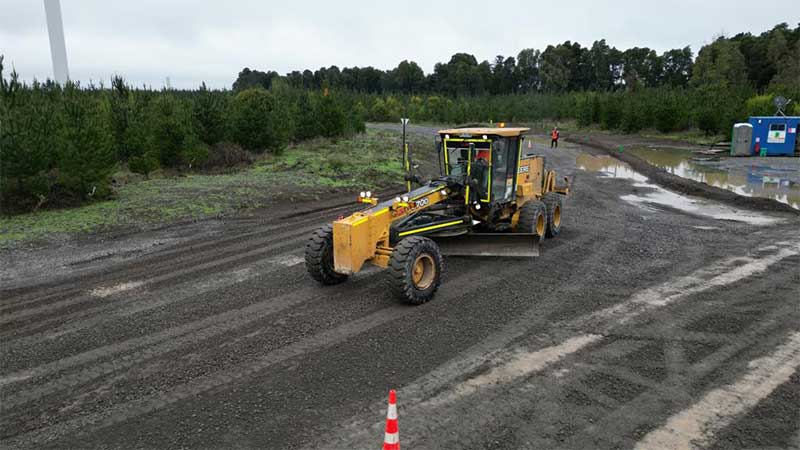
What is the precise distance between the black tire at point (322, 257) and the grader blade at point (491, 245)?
224cm

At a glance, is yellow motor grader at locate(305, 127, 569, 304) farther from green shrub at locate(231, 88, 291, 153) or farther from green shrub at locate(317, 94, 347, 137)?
green shrub at locate(317, 94, 347, 137)

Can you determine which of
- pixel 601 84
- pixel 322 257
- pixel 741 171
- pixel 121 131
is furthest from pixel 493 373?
pixel 601 84

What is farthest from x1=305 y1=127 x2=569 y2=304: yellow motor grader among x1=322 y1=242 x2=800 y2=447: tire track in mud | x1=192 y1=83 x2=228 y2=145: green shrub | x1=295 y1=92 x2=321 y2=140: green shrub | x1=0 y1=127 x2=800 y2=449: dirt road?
x1=295 y1=92 x2=321 y2=140: green shrub

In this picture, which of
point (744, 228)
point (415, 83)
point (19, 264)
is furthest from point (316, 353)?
point (415, 83)

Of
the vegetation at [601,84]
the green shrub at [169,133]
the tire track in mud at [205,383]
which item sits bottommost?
the tire track in mud at [205,383]

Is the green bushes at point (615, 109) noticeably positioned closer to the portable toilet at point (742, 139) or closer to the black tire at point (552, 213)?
the portable toilet at point (742, 139)

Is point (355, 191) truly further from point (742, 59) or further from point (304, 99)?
point (742, 59)

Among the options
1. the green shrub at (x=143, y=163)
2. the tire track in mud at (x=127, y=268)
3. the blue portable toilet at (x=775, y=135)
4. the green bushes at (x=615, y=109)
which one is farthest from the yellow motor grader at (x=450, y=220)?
the blue portable toilet at (x=775, y=135)

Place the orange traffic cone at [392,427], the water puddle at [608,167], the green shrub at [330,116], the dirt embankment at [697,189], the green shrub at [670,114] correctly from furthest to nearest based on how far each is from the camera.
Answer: the green shrub at [670,114], the green shrub at [330,116], the water puddle at [608,167], the dirt embankment at [697,189], the orange traffic cone at [392,427]

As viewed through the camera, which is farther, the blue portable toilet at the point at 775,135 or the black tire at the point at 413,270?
the blue portable toilet at the point at 775,135

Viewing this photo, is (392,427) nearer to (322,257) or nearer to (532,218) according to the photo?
(322,257)

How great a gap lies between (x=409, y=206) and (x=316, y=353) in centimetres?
314

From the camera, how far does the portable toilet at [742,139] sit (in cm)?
2748

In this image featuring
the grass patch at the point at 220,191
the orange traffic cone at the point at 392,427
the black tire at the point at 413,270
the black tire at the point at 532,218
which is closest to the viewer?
the orange traffic cone at the point at 392,427
